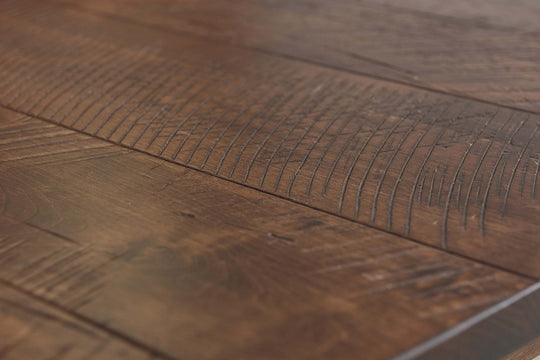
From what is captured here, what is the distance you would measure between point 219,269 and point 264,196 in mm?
107

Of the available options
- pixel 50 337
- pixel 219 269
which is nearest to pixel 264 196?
pixel 219 269

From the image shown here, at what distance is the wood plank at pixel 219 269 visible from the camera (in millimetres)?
396

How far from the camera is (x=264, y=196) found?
0.54 m

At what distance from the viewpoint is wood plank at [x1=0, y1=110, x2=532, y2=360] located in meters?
0.40

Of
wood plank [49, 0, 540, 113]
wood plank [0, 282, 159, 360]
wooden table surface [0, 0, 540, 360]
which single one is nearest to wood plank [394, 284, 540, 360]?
wooden table surface [0, 0, 540, 360]

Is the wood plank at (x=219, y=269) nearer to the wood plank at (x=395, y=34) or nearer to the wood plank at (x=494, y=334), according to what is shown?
the wood plank at (x=494, y=334)

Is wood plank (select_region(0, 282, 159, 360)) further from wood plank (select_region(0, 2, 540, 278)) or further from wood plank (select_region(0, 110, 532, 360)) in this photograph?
wood plank (select_region(0, 2, 540, 278))

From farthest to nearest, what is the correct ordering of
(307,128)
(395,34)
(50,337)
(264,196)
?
(395,34), (307,128), (264,196), (50,337)

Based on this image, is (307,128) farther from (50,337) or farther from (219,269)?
(50,337)

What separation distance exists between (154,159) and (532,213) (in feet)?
1.07

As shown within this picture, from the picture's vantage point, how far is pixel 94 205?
520mm

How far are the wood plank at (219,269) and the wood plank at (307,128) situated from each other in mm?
34

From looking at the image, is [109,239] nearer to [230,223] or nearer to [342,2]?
[230,223]

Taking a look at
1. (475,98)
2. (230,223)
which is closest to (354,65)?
(475,98)
